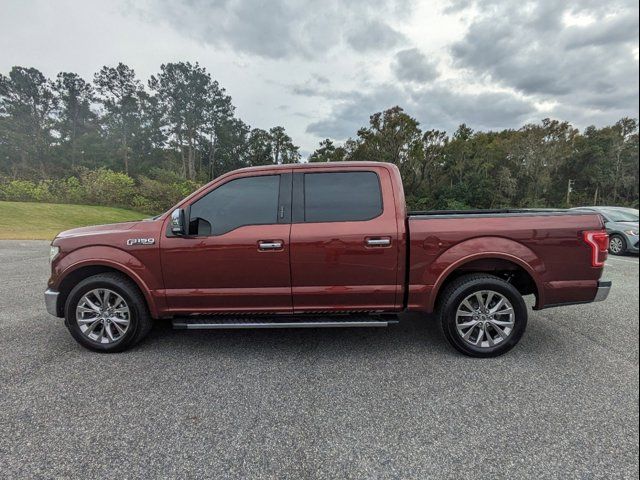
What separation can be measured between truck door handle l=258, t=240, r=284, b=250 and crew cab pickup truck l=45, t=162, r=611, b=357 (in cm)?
1

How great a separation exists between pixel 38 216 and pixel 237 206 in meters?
14.0

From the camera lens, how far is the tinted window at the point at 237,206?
318 cm

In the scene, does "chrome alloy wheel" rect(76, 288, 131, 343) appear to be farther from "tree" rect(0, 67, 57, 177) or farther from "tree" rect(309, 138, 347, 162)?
"tree" rect(309, 138, 347, 162)

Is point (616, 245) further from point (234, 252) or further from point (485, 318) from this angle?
point (234, 252)

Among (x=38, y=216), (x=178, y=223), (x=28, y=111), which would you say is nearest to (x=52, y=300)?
(x=178, y=223)

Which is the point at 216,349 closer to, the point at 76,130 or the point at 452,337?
the point at 452,337

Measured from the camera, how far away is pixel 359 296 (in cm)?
316

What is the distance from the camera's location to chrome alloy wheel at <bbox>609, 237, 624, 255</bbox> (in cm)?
930

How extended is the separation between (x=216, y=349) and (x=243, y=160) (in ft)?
175

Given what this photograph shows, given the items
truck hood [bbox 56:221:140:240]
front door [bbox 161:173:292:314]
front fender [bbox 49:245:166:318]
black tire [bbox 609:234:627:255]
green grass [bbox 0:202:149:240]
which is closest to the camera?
front door [bbox 161:173:292:314]

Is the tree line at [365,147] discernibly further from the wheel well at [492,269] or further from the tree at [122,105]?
the wheel well at [492,269]

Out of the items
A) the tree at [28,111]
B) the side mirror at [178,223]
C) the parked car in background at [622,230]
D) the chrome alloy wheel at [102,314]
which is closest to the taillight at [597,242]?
the side mirror at [178,223]

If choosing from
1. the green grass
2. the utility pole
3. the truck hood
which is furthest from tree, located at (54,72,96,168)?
the utility pole

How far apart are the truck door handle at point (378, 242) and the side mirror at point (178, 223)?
1775 millimetres
